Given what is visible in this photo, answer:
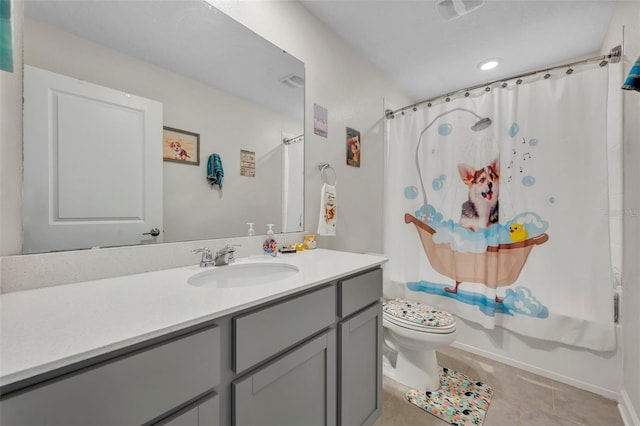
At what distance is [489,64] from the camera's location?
2172mm

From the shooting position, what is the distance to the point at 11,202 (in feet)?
2.53

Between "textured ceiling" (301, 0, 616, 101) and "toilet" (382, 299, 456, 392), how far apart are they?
6.42 ft

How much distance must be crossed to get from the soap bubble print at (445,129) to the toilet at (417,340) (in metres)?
1.40

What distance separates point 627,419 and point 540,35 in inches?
95.7

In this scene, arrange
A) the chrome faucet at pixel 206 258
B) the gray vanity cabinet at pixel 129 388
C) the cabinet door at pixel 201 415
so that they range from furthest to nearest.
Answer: the chrome faucet at pixel 206 258
the cabinet door at pixel 201 415
the gray vanity cabinet at pixel 129 388

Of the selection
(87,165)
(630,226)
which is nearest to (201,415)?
(87,165)

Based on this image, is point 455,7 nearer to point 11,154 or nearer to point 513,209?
point 513,209

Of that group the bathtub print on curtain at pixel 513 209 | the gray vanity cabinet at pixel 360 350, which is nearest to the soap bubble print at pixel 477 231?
the bathtub print on curtain at pixel 513 209

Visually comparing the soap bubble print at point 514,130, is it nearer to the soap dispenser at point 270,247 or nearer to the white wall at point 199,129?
the white wall at point 199,129

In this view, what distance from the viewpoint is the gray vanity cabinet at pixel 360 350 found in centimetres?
107

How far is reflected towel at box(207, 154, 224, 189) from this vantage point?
1204mm

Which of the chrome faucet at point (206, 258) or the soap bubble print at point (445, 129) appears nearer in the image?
the chrome faucet at point (206, 258)

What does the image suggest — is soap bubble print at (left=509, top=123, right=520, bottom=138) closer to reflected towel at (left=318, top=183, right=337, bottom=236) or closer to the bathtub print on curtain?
the bathtub print on curtain

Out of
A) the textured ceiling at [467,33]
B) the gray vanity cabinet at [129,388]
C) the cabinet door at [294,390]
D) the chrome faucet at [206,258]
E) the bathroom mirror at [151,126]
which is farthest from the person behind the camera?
the textured ceiling at [467,33]
